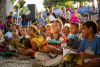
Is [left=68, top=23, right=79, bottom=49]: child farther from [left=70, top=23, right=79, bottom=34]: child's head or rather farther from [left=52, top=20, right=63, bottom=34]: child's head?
[left=52, top=20, right=63, bottom=34]: child's head

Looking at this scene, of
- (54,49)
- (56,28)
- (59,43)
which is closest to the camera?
(54,49)

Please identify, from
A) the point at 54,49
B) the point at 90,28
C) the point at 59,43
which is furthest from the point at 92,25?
the point at 59,43

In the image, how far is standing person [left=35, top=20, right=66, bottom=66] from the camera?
22.6ft

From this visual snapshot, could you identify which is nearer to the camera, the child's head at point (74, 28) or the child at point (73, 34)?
the child at point (73, 34)

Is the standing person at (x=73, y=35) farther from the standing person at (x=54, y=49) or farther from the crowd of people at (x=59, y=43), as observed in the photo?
the standing person at (x=54, y=49)

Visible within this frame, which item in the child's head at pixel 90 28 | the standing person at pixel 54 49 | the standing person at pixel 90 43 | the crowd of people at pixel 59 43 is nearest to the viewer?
the standing person at pixel 90 43

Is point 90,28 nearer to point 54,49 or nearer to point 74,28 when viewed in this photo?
point 54,49

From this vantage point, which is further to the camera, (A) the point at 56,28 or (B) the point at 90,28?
(A) the point at 56,28

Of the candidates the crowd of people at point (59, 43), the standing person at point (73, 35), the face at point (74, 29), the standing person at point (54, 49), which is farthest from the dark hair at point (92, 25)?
the face at point (74, 29)

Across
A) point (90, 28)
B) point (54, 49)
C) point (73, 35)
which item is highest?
point (90, 28)

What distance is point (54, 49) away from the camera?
7.31 meters

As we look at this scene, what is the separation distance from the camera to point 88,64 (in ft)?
19.1

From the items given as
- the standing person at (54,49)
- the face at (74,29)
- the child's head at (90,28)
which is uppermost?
the child's head at (90,28)

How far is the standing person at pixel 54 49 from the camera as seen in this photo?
6891mm
